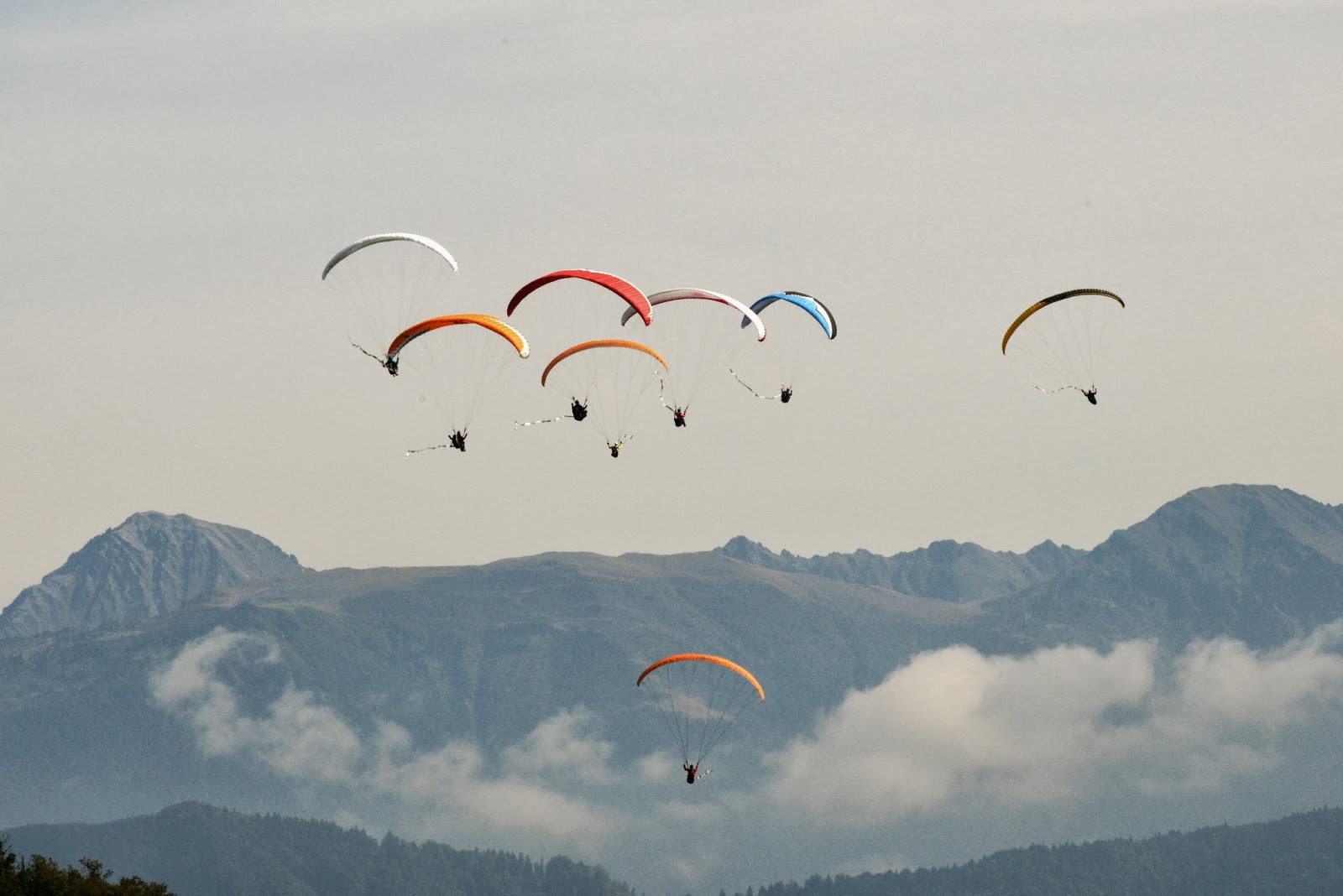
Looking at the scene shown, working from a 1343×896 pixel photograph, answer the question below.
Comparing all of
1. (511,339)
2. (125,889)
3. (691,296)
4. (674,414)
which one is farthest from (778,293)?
(125,889)

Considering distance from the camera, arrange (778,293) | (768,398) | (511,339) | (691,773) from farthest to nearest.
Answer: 1. (778,293)
2. (768,398)
3. (691,773)
4. (511,339)

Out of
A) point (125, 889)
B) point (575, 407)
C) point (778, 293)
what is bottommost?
point (125, 889)

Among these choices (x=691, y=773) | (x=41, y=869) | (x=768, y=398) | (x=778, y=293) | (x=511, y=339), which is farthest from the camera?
(x=41, y=869)

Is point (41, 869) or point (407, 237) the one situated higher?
point (407, 237)

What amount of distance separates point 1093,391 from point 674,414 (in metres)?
21.2

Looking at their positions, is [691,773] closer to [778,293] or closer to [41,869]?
[778,293]

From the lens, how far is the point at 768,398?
9838cm

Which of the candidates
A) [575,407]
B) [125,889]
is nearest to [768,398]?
[575,407]

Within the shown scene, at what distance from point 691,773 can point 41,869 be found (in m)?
47.3

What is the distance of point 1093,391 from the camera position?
95.0m

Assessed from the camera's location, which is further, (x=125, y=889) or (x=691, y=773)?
(x=125, y=889)

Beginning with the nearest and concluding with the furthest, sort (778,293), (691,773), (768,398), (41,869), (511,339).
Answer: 1. (511,339)
2. (691,773)
3. (768,398)
4. (778,293)
5. (41,869)

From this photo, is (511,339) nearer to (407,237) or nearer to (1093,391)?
(407,237)

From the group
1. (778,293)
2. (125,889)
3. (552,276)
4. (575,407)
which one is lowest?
(125,889)
